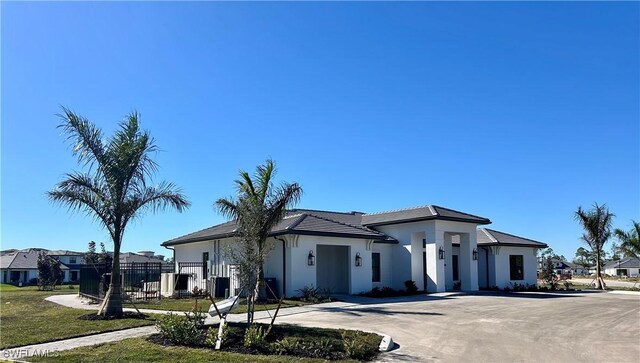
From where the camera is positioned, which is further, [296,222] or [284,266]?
[296,222]

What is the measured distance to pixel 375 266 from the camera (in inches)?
1041

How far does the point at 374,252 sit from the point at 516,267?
11680 millimetres

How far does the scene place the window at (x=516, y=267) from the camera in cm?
3198

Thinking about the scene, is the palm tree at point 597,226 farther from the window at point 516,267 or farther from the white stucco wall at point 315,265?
the white stucco wall at point 315,265

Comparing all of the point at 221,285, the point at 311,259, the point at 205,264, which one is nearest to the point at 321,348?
the point at 311,259

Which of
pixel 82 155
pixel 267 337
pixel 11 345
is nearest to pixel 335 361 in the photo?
pixel 267 337

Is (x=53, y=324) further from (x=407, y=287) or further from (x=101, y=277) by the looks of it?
(x=407, y=287)

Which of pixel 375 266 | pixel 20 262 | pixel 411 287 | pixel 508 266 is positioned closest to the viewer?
pixel 411 287

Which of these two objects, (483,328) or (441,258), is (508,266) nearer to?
(441,258)

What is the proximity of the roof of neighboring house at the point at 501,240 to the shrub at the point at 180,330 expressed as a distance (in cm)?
2369

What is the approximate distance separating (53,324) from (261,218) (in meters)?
6.79

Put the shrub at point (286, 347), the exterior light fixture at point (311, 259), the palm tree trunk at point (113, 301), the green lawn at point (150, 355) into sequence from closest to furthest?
the green lawn at point (150, 355)
the shrub at point (286, 347)
the palm tree trunk at point (113, 301)
the exterior light fixture at point (311, 259)

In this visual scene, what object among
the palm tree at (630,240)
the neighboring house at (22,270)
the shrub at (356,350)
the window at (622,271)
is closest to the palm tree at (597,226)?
the palm tree at (630,240)

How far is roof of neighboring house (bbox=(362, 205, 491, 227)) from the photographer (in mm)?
25547
